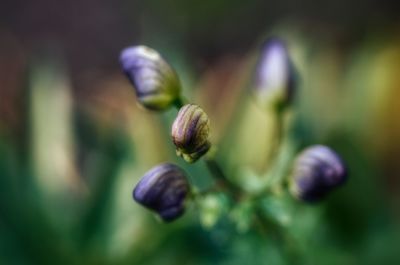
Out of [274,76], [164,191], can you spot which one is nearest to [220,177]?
[164,191]

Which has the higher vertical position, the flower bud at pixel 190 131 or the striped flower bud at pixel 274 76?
the striped flower bud at pixel 274 76

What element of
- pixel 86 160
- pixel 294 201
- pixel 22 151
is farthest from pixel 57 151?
pixel 294 201

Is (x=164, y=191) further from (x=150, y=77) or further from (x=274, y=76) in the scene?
(x=274, y=76)

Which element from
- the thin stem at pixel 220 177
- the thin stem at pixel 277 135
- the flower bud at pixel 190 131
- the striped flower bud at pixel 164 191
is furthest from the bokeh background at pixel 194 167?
the flower bud at pixel 190 131

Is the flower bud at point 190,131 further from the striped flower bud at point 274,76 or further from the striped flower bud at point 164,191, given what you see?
the striped flower bud at point 274,76

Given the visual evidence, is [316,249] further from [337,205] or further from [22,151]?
[22,151]

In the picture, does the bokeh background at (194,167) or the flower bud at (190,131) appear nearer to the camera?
the flower bud at (190,131)

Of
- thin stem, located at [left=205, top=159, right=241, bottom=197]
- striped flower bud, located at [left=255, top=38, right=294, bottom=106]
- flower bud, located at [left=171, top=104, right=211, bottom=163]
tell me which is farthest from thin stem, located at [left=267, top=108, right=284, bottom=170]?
flower bud, located at [left=171, top=104, right=211, bottom=163]
